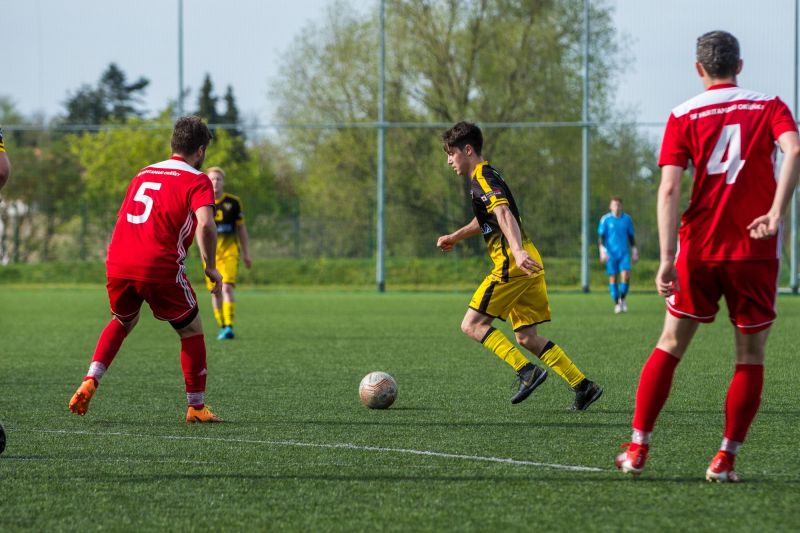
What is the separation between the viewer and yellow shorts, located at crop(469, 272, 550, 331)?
694 centimetres

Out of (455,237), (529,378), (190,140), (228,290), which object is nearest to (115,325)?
(190,140)

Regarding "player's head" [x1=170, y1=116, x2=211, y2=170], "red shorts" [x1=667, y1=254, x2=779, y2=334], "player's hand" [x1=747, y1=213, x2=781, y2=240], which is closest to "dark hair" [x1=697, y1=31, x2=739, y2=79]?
"player's hand" [x1=747, y1=213, x2=781, y2=240]

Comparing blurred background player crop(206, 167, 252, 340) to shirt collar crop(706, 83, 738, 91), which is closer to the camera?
shirt collar crop(706, 83, 738, 91)

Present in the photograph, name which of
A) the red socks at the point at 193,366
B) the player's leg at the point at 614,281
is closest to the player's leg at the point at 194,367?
the red socks at the point at 193,366

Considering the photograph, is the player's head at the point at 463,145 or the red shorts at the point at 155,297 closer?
the red shorts at the point at 155,297

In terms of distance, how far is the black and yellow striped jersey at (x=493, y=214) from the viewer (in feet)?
22.0

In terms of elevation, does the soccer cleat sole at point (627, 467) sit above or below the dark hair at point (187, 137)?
below

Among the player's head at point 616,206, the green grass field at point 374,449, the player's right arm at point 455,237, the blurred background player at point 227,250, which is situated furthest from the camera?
the player's head at point 616,206

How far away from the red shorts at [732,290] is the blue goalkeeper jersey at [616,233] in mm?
14319

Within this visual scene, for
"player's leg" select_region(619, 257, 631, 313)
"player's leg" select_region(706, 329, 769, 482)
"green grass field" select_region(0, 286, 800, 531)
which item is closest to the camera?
"green grass field" select_region(0, 286, 800, 531)

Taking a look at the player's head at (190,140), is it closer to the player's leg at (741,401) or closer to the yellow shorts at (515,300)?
the yellow shorts at (515,300)

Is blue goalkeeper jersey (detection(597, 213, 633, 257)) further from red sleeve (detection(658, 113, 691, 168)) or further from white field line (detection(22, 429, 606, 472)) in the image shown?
red sleeve (detection(658, 113, 691, 168))

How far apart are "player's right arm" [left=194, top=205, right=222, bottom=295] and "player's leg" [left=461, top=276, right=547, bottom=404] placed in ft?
5.38

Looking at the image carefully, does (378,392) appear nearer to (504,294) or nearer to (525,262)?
(504,294)
